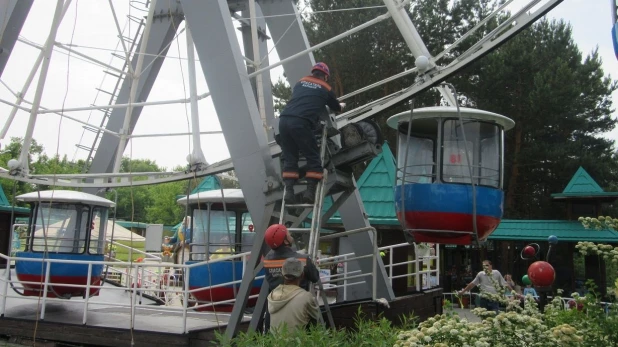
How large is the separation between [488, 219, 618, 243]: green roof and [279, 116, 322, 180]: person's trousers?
18326mm

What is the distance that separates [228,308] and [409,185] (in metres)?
4.68

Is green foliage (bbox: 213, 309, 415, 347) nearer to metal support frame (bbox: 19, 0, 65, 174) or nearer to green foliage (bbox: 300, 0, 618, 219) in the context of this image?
metal support frame (bbox: 19, 0, 65, 174)

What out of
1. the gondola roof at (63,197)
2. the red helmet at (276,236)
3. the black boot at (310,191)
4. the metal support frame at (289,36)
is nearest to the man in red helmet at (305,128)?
the black boot at (310,191)

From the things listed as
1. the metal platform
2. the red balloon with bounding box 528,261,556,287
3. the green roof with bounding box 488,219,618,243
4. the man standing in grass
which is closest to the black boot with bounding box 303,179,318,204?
the man standing in grass

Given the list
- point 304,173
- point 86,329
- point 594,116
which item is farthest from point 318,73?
point 594,116

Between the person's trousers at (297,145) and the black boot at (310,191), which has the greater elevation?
the person's trousers at (297,145)

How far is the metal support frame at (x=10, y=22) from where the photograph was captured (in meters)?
10.8

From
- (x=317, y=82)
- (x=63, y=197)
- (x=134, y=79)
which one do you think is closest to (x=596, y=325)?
(x=317, y=82)

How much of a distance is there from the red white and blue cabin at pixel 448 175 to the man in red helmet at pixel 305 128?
144 cm

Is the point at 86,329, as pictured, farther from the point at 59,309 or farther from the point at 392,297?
the point at 392,297

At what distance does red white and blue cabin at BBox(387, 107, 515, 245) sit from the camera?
8398mm

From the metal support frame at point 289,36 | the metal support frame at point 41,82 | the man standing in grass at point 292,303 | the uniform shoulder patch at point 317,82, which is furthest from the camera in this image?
the metal support frame at point 289,36

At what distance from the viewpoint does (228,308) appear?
38.2ft

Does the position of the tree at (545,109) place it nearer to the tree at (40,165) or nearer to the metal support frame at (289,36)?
the tree at (40,165)
